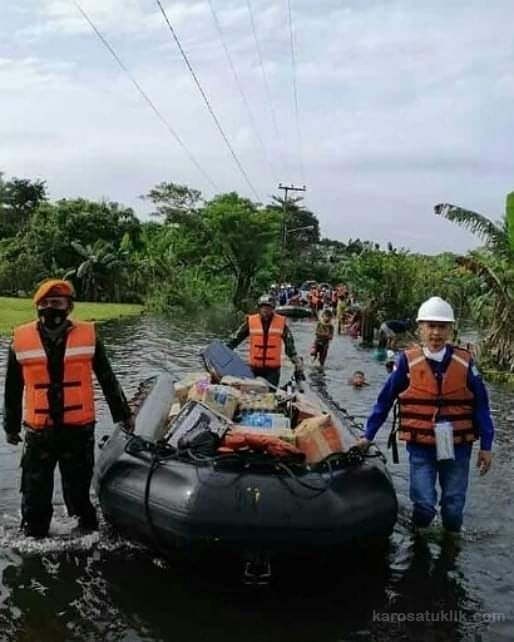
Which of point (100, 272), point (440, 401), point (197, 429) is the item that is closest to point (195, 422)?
point (197, 429)

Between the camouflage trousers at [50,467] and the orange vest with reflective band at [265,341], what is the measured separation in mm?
5080

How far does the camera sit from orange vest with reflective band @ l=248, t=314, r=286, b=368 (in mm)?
10969

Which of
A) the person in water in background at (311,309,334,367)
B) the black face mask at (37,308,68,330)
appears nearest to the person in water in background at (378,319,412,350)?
the person in water in background at (311,309,334,367)

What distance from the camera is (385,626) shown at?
17.0ft

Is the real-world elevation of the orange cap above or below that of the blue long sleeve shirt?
above

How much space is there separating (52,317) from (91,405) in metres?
0.70

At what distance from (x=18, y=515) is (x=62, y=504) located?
453 millimetres

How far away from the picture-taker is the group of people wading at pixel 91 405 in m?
5.80

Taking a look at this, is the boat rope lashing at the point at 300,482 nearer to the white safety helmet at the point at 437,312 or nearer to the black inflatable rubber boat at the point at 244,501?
the black inflatable rubber boat at the point at 244,501

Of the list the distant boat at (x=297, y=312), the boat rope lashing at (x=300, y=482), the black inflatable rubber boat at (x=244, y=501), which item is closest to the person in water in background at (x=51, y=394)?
the black inflatable rubber boat at (x=244, y=501)

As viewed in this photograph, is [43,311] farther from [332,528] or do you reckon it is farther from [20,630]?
[332,528]

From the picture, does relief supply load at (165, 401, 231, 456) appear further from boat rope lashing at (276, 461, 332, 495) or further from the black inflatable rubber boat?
boat rope lashing at (276, 461, 332, 495)

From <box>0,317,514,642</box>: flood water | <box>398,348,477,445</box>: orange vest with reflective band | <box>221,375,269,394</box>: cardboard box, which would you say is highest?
<box>398,348,477,445</box>: orange vest with reflective band

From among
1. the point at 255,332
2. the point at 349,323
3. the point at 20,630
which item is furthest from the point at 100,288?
the point at 20,630
